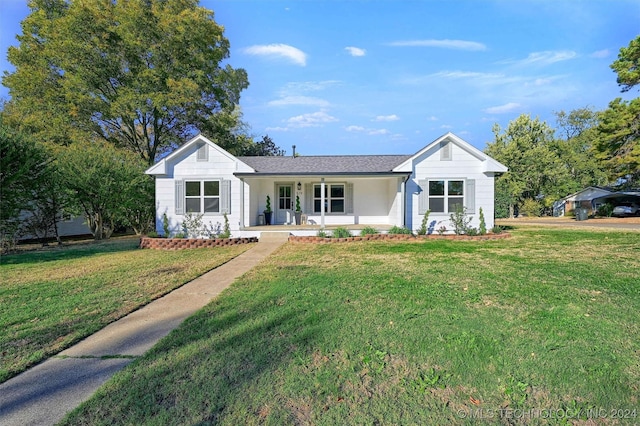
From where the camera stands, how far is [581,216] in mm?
27344

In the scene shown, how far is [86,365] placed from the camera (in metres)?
3.11

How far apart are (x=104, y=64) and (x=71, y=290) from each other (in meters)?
19.1

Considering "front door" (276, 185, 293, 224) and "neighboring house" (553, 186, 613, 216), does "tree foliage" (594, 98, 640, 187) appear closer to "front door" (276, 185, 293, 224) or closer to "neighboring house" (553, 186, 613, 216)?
"neighboring house" (553, 186, 613, 216)

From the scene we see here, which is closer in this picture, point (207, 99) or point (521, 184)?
point (207, 99)

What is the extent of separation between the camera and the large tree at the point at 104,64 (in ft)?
61.2

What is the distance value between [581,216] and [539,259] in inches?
1005

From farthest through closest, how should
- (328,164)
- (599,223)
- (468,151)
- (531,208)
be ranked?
(531,208) → (599,223) → (328,164) → (468,151)

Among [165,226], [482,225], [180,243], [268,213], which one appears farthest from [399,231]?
[165,226]

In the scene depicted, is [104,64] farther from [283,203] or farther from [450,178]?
[450,178]

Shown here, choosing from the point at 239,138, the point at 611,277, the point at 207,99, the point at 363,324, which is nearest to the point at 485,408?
the point at 363,324

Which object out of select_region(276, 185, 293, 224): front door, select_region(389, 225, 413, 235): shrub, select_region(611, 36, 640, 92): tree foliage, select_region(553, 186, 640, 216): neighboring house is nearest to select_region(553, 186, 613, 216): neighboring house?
select_region(553, 186, 640, 216): neighboring house

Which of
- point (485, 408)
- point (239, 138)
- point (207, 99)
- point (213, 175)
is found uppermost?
point (207, 99)

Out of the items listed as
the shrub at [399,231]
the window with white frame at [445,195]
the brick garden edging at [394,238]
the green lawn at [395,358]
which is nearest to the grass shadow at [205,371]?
the green lawn at [395,358]

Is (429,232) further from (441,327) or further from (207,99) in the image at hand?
(207,99)
